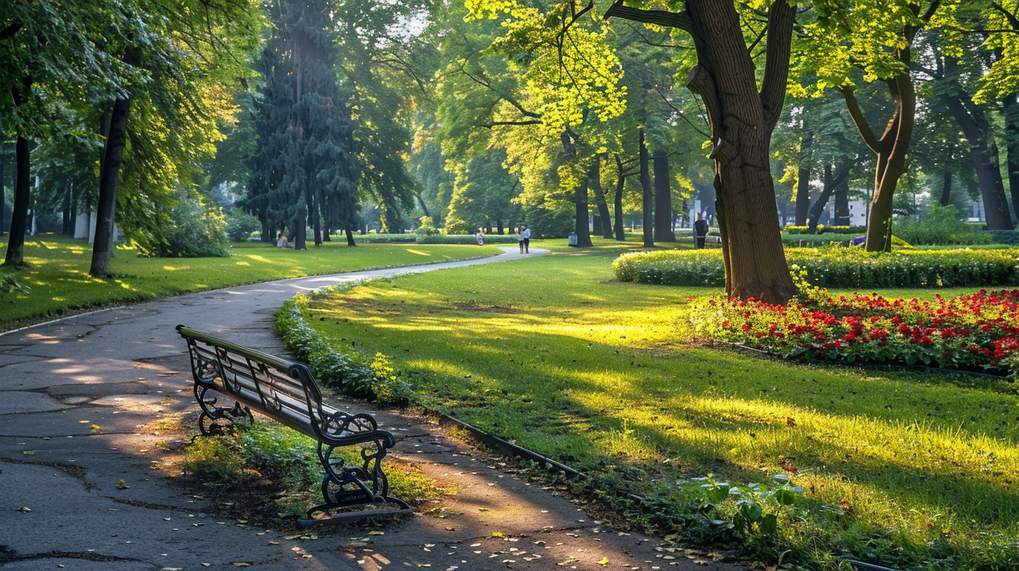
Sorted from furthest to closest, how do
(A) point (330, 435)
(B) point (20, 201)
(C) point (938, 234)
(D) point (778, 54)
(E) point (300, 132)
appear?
(E) point (300, 132) → (C) point (938, 234) → (B) point (20, 201) → (D) point (778, 54) → (A) point (330, 435)

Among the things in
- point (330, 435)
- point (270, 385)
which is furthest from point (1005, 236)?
point (330, 435)

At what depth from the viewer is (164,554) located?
13.9 feet

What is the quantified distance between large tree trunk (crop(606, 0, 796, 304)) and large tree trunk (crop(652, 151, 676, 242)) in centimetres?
3154

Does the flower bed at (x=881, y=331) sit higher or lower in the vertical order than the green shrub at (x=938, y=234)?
lower

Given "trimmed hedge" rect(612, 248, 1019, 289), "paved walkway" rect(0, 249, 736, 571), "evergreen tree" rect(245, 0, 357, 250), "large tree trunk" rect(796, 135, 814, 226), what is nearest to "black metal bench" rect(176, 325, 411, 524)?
"paved walkway" rect(0, 249, 736, 571)

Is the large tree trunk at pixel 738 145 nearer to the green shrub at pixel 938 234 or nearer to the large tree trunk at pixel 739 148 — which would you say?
the large tree trunk at pixel 739 148

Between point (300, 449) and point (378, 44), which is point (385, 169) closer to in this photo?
point (378, 44)

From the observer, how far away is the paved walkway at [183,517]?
13.9ft

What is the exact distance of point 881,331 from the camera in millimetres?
10070

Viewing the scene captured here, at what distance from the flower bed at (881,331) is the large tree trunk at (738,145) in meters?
0.85

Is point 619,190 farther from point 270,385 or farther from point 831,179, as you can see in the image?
point 270,385

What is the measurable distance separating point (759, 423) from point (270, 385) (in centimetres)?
400

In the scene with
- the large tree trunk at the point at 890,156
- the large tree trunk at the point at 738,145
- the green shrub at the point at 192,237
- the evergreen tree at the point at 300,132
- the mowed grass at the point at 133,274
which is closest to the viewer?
the large tree trunk at the point at 738,145

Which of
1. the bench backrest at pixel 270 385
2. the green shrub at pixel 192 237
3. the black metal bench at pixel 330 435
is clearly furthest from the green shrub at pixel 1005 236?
the black metal bench at pixel 330 435
